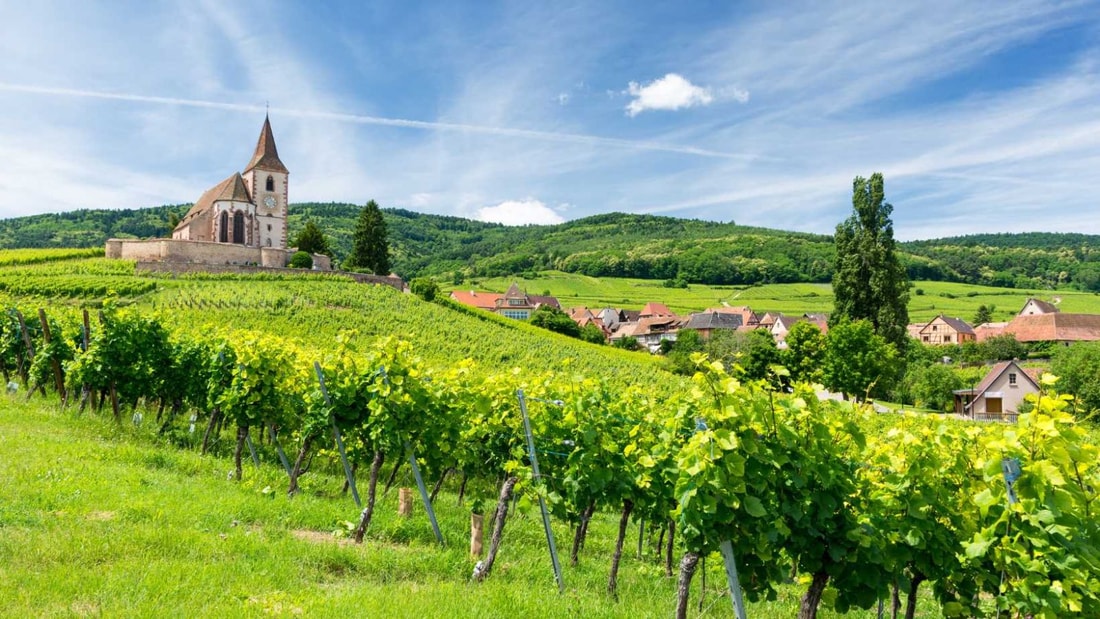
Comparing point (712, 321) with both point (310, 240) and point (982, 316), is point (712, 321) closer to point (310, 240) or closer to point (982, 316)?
point (982, 316)

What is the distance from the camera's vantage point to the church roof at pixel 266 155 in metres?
62.8

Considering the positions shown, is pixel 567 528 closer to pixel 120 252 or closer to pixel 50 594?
pixel 50 594

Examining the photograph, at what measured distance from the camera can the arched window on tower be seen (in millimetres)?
60188

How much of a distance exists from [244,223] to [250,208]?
1698 millimetres

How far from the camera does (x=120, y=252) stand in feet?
180

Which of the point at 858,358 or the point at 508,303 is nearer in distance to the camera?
the point at 858,358

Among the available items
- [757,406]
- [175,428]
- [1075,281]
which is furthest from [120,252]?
[1075,281]

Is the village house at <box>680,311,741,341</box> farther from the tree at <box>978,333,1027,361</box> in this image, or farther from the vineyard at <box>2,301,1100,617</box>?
the vineyard at <box>2,301,1100,617</box>

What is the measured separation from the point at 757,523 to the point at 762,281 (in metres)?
130

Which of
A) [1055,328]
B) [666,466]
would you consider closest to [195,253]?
[666,466]

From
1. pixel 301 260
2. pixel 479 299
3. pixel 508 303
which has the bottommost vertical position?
pixel 508 303

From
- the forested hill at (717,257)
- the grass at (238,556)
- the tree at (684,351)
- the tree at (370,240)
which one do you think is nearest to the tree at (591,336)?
the tree at (684,351)

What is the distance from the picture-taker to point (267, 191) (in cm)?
→ 6256

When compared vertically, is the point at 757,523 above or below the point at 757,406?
below
